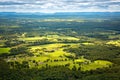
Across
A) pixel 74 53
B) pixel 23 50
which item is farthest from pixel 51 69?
pixel 23 50

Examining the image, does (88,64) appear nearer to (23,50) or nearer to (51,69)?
(51,69)

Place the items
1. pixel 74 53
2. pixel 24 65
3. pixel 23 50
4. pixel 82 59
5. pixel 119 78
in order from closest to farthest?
pixel 119 78 < pixel 24 65 < pixel 82 59 < pixel 74 53 < pixel 23 50

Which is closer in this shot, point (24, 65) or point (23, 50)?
point (24, 65)

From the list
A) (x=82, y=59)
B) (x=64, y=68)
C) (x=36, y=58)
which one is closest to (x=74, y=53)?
(x=82, y=59)

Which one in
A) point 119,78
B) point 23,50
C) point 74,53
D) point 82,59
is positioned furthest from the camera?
point 23,50

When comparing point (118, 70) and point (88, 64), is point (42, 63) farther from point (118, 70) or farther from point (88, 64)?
point (118, 70)

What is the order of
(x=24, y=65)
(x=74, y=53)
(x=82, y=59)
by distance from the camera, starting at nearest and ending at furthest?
(x=24, y=65) < (x=82, y=59) < (x=74, y=53)

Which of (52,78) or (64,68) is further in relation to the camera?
(64,68)

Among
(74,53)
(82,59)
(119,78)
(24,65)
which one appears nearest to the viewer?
(119,78)
